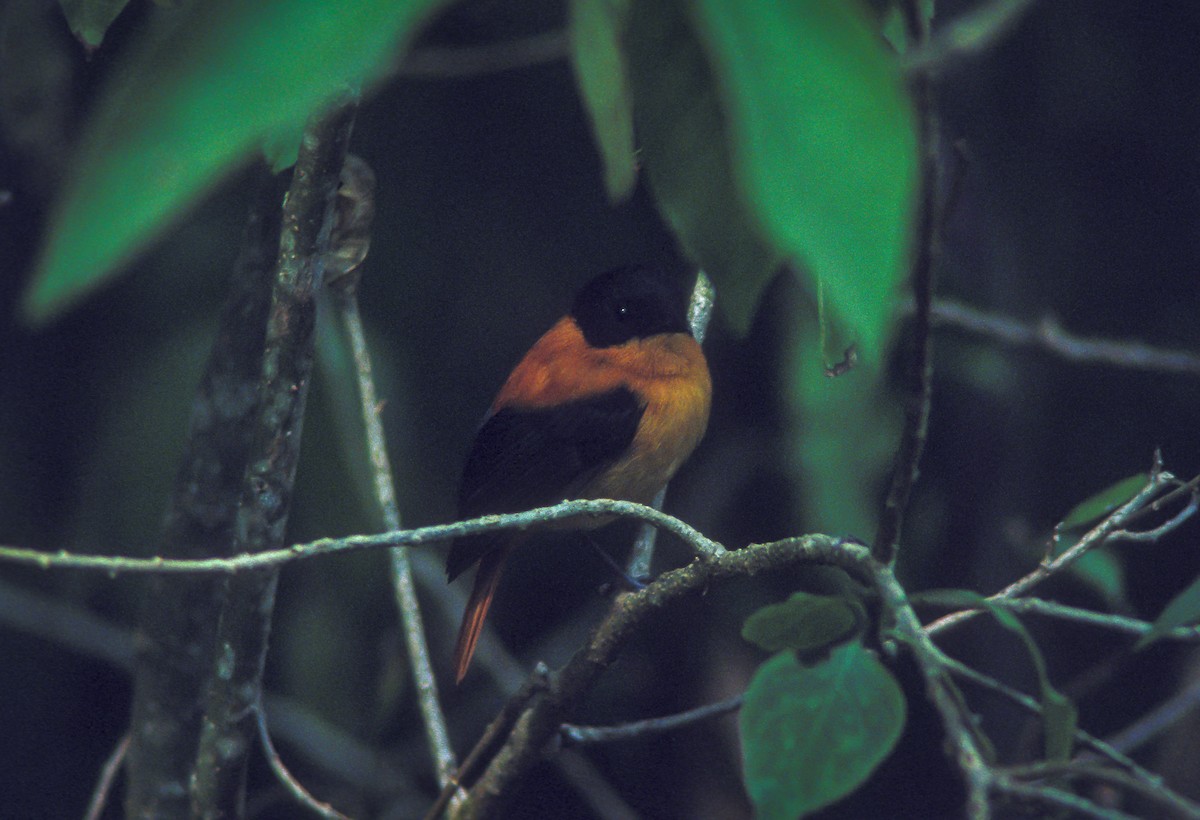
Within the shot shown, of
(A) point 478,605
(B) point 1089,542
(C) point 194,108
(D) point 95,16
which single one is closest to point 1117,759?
(B) point 1089,542

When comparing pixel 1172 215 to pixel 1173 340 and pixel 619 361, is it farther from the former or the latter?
pixel 619 361

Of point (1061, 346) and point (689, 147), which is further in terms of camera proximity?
point (1061, 346)

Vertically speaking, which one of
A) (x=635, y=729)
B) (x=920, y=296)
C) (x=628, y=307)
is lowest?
(x=628, y=307)

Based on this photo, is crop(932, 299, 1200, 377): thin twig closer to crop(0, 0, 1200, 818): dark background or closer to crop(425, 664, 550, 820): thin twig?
crop(0, 0, 1200, 818): dark background

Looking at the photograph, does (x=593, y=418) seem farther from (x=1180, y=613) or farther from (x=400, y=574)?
(x=1180, y=613)

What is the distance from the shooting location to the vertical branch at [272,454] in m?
1.25

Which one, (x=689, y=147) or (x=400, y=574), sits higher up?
(x=689, y=147)

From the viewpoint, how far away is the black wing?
2.48m

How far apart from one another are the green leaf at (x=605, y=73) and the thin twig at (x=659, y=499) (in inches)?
41.1

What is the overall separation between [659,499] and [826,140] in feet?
4.72

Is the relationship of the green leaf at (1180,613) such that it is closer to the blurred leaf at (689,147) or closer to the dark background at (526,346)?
the blurred leaf at (689,147)

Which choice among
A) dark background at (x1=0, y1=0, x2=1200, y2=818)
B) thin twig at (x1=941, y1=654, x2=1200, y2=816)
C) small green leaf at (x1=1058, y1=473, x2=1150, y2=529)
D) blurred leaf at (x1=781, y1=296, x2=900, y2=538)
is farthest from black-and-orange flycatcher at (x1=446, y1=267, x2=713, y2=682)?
thin twig at (x1=941, y1=654, x2=1200, y2=816)

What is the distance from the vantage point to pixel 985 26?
1.73ft

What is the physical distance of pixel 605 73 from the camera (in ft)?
1.95
